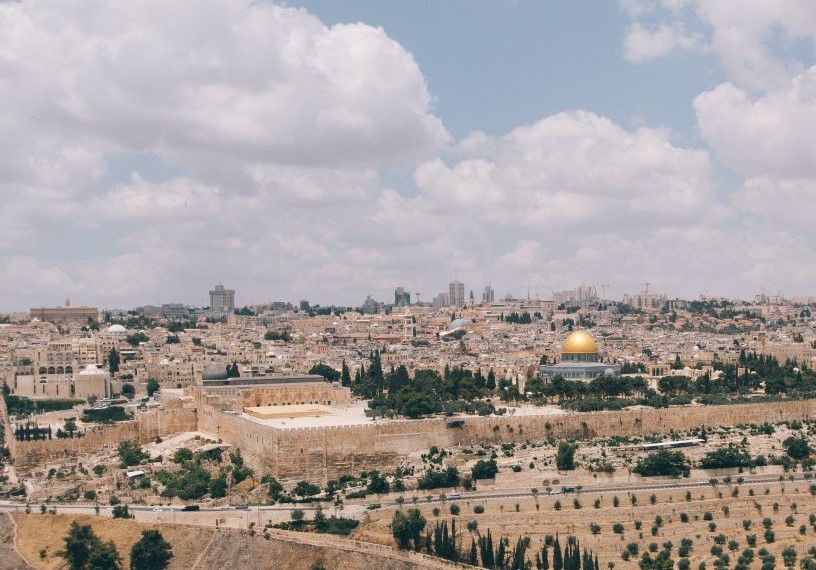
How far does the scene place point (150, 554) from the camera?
43.6m

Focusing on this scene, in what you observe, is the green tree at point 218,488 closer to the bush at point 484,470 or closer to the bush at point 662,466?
the bush at point 484,470

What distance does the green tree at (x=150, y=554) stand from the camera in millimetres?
43562

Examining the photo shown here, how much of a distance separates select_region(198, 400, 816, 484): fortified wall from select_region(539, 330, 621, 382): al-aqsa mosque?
13.5 metres

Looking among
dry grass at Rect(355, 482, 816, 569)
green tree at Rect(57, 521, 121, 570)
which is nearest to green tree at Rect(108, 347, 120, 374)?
green tree at Rect(57, 521, 121, 570)

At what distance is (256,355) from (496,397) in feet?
137

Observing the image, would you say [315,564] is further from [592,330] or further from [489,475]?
[592,330]

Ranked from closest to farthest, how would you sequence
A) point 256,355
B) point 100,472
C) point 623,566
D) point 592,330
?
point 623,566 < point 100,472 < point 256,355 < point 592,330

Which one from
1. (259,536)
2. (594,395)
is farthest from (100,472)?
(594,395)

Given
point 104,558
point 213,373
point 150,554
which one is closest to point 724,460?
point 150,554

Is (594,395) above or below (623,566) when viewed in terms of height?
above

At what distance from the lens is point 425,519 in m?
44.9

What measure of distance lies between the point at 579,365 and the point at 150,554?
38482 millimetres

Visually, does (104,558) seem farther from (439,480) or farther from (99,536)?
(439,480)

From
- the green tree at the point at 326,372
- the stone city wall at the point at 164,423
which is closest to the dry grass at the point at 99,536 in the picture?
the stone city wall at the point at 164,423
